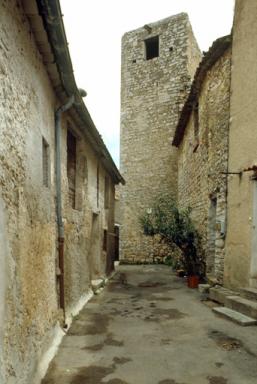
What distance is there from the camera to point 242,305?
621 centimetres

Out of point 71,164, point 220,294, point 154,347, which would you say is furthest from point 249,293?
point 71,164

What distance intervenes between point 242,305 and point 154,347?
221 cm

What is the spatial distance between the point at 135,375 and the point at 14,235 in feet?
7.20

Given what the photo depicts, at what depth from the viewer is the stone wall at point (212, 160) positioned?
8.21 m

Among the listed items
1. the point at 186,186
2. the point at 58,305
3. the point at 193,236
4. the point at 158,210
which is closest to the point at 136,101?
the point at 186,186

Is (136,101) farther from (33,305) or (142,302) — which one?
(33,305)

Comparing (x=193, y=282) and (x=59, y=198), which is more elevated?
(x=59, y=198)

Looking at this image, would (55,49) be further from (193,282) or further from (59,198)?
(193,282)

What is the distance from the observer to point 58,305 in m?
5.32

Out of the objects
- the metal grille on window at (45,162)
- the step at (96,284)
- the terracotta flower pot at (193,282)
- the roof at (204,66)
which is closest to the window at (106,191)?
the step at (96,284)

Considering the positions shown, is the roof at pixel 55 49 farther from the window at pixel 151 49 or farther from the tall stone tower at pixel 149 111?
the window at pixel 151 49

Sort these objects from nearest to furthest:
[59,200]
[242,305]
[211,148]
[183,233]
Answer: [59,200] < [242,305] < [211,148] < [183,233]

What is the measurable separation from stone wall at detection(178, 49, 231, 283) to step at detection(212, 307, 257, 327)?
64.3 inches

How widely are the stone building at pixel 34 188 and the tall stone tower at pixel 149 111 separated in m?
11.2
